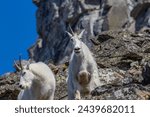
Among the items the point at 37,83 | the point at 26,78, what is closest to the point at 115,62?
the point at 37,83

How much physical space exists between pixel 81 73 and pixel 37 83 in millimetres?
2131

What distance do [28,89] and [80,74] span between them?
228 centimetres

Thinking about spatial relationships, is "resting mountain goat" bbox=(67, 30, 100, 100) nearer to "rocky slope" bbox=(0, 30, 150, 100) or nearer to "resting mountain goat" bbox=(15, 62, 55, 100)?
"rocky slope" bbox=(0, 30, 150, 100)

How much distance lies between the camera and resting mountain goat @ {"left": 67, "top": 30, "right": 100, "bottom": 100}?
20828 mm

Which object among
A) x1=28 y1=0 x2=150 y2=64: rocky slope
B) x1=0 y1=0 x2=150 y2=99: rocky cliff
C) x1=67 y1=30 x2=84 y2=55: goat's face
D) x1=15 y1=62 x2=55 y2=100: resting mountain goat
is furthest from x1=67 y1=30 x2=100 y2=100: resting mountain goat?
x1=28 y1=0 x2=150 y2=64: rocky slope

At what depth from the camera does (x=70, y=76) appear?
836 inches

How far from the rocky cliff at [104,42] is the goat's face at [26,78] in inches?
95.0

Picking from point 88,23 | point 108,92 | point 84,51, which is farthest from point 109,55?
point 88,23

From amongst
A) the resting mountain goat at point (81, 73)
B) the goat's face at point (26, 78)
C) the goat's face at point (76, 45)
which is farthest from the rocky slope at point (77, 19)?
the goat's face at point (26, 78)

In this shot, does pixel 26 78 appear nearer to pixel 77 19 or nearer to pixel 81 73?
pixel 81 73

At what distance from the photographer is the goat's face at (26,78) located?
1882cm

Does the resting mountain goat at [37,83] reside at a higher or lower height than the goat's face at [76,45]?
lower

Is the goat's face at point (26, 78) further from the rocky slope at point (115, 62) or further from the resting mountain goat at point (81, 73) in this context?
the rocky slope at point (115, 62)

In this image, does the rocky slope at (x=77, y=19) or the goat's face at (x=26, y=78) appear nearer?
the goat's face at (x=26, y=78)
